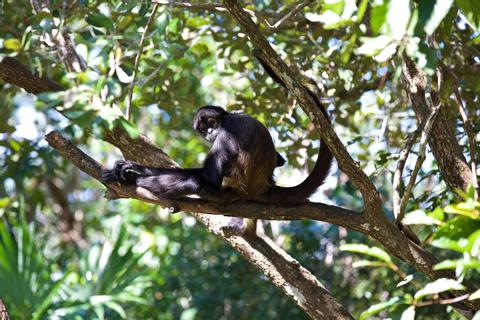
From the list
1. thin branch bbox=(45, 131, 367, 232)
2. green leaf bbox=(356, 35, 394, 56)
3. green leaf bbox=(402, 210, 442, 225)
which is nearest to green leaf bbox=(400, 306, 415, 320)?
green leaf bbox=(402, 210, 442, 225)

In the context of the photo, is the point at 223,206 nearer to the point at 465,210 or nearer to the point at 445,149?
the point at 445,149

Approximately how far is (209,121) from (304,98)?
2.03 meters

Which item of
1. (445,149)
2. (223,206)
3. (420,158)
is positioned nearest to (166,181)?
(223,206)

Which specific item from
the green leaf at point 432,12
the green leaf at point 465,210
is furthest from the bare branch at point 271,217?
the green leaf at point 432,12

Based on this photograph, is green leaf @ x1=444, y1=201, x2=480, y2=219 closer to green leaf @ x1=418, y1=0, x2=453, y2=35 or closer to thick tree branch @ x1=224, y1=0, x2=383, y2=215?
green leaf @ x1=418, y1=0, x2=453, y2=35

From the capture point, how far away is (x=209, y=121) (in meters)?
5.83

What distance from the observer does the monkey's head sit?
5797 millimetres

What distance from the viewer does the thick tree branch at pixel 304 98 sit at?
147 inches

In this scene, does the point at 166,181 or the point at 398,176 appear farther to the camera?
the point at 166,181

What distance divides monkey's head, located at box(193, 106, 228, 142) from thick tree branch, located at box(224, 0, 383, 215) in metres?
1.89

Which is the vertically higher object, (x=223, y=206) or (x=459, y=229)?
(x=223, y=206)

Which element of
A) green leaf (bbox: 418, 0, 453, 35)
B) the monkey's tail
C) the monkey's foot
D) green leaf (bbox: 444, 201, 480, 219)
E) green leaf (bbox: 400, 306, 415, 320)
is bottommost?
green leaf (bbox: 400, 306, 415, 320)

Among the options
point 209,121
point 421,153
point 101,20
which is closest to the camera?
point 421,153

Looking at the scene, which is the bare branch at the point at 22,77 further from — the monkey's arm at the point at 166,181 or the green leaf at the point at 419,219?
the green leaf at the point at 419,219
